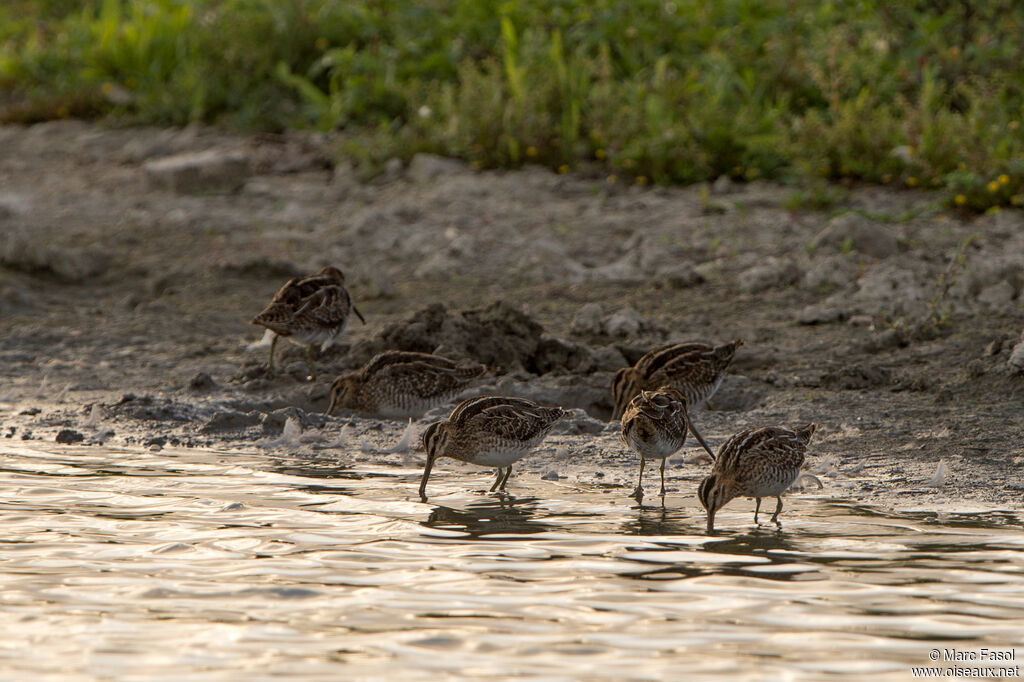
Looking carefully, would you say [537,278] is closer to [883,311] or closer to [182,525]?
[883,311]

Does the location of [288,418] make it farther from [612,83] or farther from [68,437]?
[612,83]

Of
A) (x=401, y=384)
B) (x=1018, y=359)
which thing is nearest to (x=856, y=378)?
(x=1018, y=359)

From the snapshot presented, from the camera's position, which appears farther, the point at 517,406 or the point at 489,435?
the point at 517,406

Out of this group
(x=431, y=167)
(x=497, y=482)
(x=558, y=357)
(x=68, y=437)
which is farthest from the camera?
(x=431, y=167)

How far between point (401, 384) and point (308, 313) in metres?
1.07

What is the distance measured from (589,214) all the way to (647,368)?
4.41 m

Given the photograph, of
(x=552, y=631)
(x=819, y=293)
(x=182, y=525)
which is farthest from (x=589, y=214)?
(x=552, y=631)

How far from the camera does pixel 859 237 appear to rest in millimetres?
11398

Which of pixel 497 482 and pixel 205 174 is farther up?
pixel 205 174

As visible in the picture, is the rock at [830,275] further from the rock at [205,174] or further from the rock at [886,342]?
the rock at [205,174]

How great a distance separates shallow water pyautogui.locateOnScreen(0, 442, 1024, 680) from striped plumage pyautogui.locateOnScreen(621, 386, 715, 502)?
284 mm

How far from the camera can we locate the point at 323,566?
6188 mm

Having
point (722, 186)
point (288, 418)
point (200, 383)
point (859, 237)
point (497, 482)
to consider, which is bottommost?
point (497, 482)

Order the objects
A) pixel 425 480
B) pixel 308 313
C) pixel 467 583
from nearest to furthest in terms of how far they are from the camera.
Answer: pixel 467 583 → pixel 425 480 → pixel 308 313
